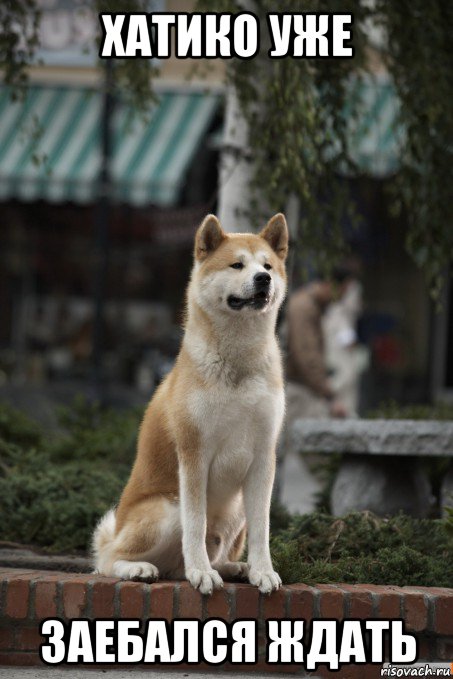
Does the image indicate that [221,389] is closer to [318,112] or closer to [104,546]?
[104,546]

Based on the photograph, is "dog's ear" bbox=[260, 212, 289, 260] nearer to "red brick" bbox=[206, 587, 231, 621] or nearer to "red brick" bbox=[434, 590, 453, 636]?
"red brick" bbox=[206, 587, 231, 621]

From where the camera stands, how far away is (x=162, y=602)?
13.8ft

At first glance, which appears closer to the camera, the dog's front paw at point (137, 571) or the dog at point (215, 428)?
the dog at point (215, 428)

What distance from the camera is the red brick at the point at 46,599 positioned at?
4289 mm

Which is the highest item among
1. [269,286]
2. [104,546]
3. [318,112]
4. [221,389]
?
[318,112]

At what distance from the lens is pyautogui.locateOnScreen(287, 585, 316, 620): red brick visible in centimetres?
424

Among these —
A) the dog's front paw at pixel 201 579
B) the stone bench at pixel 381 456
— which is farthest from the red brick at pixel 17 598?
the stone bench at pixel 381 456

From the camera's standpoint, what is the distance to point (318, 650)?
423cm

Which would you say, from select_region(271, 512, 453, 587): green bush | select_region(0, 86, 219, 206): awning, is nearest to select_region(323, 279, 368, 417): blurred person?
select_region(0, 86, 219, 206): awning

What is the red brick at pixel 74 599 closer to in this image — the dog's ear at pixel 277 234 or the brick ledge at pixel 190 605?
the brick ledge at pixel 190 605

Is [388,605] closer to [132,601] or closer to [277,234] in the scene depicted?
[132,601]

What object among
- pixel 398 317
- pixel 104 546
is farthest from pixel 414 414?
pixel 398 317

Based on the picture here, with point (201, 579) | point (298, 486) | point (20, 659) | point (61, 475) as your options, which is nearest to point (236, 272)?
point (201, 579)

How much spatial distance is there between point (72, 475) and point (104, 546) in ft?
5.96
